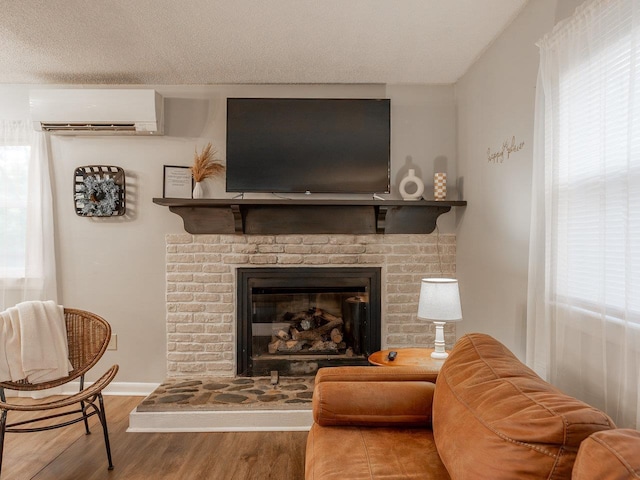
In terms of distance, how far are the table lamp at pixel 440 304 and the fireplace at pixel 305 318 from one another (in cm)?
93

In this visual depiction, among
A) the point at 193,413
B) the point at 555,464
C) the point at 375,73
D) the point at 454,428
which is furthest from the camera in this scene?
the point at 375,73

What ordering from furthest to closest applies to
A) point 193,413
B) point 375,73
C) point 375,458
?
1. point 375,73
2. point 193,413
3. point 375,458

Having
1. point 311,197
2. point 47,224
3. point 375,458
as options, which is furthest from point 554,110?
point 47,224

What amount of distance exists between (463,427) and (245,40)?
2.45 metres

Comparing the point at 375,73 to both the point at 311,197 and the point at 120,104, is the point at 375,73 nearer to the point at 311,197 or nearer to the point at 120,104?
the point at 311,197

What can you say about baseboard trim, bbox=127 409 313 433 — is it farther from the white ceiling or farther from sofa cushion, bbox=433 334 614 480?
the white ceiling

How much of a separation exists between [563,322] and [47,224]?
3.57 metres

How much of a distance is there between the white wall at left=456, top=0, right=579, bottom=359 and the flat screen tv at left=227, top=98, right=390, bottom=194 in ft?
2.07

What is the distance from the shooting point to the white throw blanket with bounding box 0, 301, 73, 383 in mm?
2469

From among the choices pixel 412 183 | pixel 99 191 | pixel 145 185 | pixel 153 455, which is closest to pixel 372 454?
pixel 153 455

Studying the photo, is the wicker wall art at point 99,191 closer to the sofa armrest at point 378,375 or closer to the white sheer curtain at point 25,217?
the white sheer curtain at point 25,217

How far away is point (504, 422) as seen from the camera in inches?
50.4

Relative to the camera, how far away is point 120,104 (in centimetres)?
343

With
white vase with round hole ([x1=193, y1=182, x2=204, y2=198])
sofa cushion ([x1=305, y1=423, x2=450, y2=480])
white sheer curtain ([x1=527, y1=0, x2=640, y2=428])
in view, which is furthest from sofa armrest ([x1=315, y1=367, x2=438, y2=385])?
white vase with round hole ([x1=193, y1=182, x2=204, y2=198])
